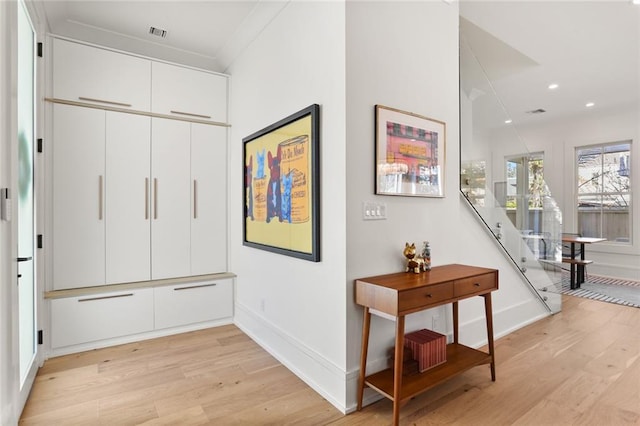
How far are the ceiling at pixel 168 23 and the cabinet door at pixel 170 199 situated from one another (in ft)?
2.80

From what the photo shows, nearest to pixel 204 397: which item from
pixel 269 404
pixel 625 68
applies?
pixel 269 404

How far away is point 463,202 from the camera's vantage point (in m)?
3.04

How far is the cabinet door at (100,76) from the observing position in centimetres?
295

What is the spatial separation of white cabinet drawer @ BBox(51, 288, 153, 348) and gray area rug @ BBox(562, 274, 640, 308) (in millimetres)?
5484

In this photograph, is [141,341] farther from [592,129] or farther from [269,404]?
[592,129]

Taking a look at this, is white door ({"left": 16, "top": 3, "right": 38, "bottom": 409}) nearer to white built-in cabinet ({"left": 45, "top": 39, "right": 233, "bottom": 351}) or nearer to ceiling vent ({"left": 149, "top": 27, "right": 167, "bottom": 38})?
white built-in cabinet ({"left": 45, "top": 39, "right": 233, "bottom": 351})

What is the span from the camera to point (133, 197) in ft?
10.7

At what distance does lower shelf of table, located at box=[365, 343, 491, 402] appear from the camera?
193 cm

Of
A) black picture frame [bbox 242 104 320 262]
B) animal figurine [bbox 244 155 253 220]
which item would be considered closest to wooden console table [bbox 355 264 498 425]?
black picture frame [bbox 242 104 320 262]

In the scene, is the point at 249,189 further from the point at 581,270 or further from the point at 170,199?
the point at 581,270

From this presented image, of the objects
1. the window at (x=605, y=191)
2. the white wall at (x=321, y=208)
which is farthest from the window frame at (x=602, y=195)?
the white wall at (x=321, y=208)

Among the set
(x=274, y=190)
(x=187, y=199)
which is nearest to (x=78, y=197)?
(x=187, y=199)

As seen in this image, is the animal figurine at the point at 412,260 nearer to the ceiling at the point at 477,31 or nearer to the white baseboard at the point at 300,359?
the white baseboard at the point at 300,359

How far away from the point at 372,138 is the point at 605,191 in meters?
6.51
